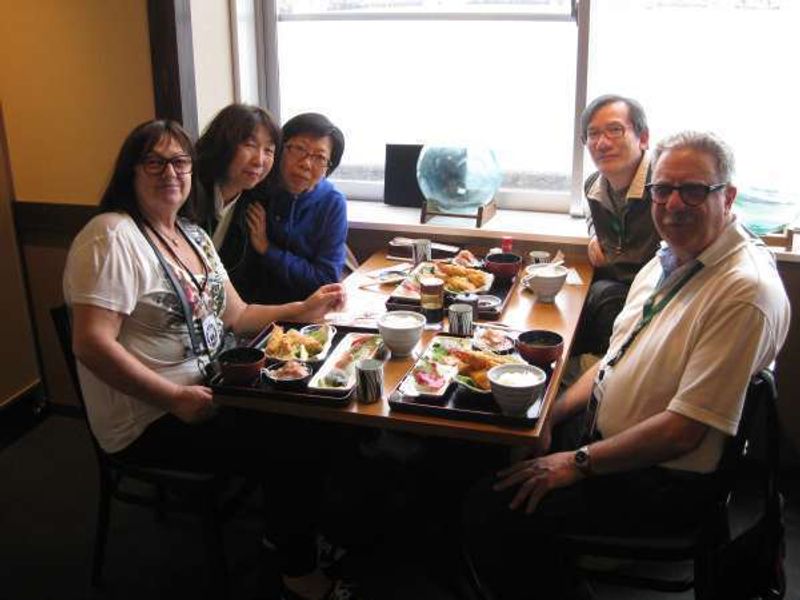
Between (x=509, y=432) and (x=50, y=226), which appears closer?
(x=509, y=432)

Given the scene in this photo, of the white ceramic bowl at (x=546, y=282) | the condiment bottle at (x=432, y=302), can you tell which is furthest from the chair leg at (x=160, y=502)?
the white ceramic bowl at (x=546, y=282)

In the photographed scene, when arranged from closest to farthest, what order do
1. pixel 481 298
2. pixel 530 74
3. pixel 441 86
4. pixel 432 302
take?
pixel 432 302
pixel 481 298
pixel 530 74
pixel 441 86

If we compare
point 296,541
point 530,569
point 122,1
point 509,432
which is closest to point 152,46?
point 122,1

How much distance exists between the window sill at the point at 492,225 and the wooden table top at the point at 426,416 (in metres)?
0.39

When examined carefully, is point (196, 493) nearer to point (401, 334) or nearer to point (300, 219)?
point (401, 334)

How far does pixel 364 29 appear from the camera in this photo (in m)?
3.14

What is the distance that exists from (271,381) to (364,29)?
1.95 m

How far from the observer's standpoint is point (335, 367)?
5.74ft

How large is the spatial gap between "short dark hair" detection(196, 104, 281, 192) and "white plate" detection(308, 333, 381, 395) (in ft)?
2.42

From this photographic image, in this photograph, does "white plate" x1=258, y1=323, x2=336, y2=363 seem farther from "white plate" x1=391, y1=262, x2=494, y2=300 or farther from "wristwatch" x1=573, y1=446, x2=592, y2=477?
"wristwatch" x1=573, y1=446, x2=592, y2=477

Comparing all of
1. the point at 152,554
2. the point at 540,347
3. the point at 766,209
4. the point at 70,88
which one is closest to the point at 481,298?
the point at 540,347

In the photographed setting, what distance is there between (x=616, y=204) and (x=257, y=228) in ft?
3.81

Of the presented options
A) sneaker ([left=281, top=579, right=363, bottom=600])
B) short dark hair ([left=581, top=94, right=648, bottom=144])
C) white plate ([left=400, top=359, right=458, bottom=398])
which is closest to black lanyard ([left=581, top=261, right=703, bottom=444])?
white plate ([left=400, top=359, right=458, bottom=398])

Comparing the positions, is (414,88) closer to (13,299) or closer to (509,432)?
(13,299)
